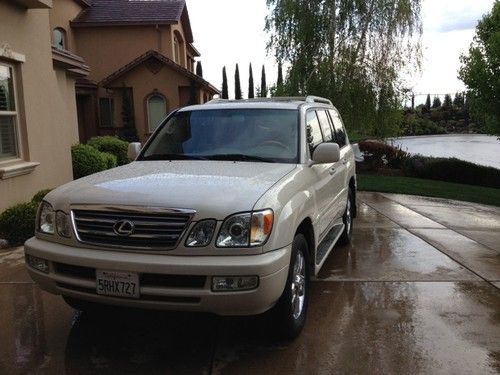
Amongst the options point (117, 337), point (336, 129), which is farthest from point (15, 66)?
point (117, 337)

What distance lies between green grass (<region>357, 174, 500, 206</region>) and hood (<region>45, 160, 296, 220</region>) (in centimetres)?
1007

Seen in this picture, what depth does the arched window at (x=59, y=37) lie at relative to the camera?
24.1 meters

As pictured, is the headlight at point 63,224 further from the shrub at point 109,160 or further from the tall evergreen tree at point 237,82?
the tall evergreen tree at point 237,82

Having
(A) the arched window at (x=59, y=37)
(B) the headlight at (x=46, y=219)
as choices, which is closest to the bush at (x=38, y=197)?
(B) the headlight at (x=46, y=219)

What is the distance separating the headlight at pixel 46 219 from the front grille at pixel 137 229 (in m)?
0.31

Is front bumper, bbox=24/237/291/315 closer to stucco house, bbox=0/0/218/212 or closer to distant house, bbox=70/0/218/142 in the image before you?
stucco house, bbox=0/0/218/212

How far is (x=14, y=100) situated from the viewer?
815 cm

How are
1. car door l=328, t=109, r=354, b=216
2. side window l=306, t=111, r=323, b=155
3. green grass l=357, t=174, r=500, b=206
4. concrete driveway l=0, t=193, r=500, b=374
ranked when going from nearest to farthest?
concrete driveway l=0, t=193, r=500, b=374
side window l=306, t=111, r=323, b=155
car door l=328, t=109, r=354, b=216
green grass l=357, t=174, r=500, b=206

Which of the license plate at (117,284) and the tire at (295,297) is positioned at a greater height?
the license plate at (117,284)

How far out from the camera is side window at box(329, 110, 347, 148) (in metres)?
6.71

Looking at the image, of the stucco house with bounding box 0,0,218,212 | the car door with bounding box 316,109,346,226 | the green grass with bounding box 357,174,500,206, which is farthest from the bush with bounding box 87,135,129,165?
the car door with bounding box 316,109,346,226

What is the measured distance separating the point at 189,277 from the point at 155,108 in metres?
22.9

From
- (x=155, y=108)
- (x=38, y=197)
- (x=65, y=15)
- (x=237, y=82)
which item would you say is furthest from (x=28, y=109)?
(x=237, y=82)

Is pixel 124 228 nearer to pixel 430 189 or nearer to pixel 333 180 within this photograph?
pixel 333 180
